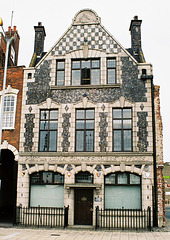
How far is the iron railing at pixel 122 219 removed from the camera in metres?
15.9

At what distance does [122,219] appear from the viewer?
1602 cm

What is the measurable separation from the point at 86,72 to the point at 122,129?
462 cm

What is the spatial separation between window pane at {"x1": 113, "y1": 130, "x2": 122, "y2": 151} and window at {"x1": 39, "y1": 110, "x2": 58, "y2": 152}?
3.84m

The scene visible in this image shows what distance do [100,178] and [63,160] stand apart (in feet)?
8.49

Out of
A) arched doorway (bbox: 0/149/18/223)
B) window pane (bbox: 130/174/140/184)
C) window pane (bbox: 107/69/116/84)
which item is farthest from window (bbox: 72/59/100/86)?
arched doorway (bbox: 0/149/18/223)

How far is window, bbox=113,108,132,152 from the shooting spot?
17.4 metres

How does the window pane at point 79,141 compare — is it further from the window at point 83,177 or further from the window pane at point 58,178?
the window pane at point 58,178

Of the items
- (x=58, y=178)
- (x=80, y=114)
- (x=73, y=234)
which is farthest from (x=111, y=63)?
(x=73, y=234)

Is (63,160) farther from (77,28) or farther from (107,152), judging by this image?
(77,28)

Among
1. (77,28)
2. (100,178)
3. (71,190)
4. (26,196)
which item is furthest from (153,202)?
(77,28)

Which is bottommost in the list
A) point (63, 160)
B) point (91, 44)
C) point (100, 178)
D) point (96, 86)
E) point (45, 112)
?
point (100, 178)

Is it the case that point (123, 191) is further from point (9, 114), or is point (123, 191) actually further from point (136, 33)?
point (136, 33)

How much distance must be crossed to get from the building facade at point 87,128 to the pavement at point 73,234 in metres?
1.73

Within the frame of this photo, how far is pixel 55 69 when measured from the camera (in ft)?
62.6
